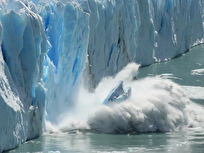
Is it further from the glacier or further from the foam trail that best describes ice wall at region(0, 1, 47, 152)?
the foam trail

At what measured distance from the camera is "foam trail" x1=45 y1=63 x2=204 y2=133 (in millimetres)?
13625

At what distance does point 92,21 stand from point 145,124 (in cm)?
484

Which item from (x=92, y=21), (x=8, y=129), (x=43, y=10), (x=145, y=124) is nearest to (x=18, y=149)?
(x=8, y=129)

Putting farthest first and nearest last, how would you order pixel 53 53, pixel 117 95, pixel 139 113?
pixel 53 53 < pixel 117 95 < pixel 139 113

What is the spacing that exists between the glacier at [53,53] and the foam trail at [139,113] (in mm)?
386

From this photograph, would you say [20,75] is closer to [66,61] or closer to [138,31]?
[66,61]

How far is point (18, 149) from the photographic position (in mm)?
11227

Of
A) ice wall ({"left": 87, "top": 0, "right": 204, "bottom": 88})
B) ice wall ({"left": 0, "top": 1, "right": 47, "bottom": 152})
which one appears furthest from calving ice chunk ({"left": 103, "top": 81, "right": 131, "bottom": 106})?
ice wall ({"left": 87, "top": 0, "right": 204, "bottom": 88})

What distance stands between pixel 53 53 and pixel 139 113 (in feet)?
7.59

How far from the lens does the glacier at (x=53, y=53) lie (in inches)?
455

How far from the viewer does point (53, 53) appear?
14719 millimetres

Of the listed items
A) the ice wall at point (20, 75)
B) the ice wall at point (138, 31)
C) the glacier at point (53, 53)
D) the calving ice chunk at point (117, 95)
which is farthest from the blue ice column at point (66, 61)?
the ice wall at point (138, 31)

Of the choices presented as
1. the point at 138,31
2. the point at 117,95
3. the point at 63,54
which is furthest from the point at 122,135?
the point at 138,31

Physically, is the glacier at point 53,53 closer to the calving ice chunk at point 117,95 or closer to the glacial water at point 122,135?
the glacial water at point 122,135
